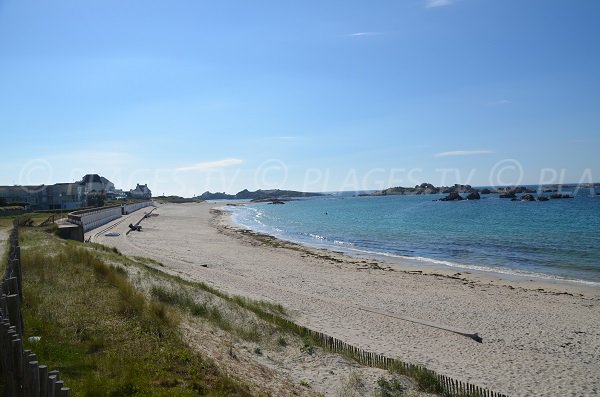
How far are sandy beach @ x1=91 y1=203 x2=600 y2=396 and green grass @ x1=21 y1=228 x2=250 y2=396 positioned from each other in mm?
6187

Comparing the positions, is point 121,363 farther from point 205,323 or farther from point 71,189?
point 71,189

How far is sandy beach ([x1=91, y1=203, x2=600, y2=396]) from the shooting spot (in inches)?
448

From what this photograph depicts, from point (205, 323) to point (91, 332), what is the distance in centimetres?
358

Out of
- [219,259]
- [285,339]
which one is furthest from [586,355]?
[219,259]

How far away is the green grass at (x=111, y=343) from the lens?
249 inches

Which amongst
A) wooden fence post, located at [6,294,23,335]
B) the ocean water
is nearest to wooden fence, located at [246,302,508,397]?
wooden fence post, located at [6,294,23,335]

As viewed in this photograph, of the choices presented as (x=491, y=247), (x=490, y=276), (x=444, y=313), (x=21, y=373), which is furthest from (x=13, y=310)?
(x=491, y=247)

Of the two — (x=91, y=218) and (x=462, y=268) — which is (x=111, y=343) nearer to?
(x=462, y=268)

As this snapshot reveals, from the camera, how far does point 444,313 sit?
16953 mm

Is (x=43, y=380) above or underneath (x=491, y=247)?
above

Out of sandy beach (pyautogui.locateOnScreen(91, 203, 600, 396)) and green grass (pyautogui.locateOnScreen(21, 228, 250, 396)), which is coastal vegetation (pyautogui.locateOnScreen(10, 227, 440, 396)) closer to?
green grass (pyautogui.locateOnScreen(21, 228, 250, 396))

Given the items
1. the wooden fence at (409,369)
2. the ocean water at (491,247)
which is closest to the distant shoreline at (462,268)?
the ocean water at (491,247)

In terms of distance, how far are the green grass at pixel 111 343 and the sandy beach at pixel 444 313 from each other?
619cm

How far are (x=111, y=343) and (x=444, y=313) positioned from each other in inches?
501
